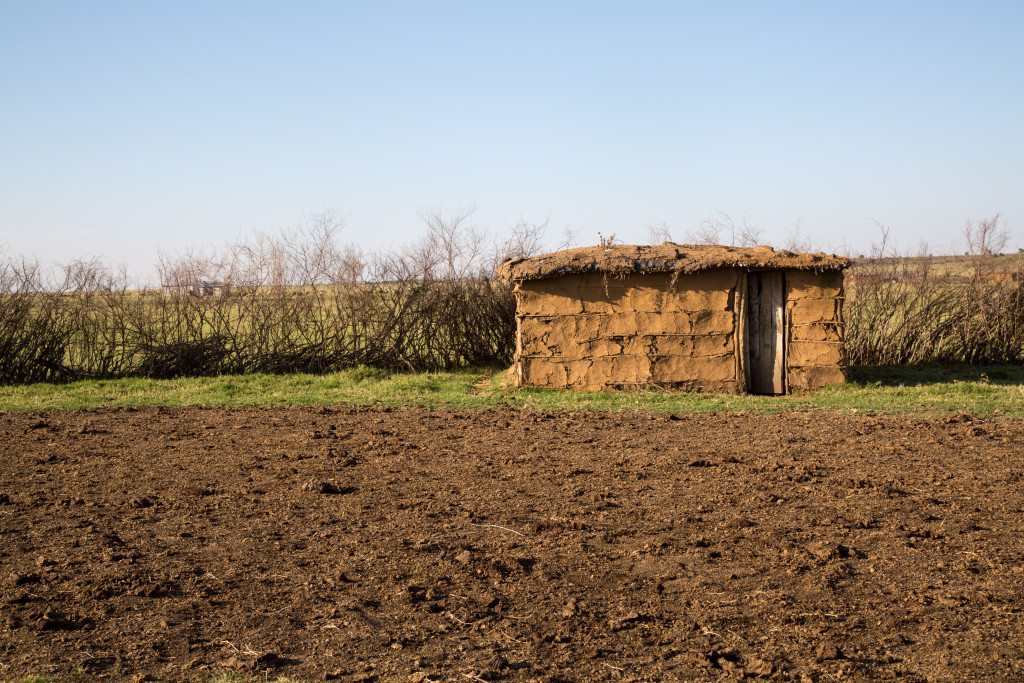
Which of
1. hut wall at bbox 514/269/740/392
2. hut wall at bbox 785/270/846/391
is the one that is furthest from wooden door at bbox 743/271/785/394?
hut wall at bbox 514/269/740/392

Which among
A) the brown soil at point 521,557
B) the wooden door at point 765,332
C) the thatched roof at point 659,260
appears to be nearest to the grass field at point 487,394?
the wooden door at point 765,332

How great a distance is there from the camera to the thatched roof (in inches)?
538

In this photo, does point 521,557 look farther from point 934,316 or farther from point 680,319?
point 934,316

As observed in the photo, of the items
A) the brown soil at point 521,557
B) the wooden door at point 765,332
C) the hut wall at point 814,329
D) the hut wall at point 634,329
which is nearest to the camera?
the brown soil at point 521,557

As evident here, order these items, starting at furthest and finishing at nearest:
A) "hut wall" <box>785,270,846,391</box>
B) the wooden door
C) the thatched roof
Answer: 1. the wooden door
2. "hut wall" <box>785,270,846,391</box>
3. the thatched roof

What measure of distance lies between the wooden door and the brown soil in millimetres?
3391

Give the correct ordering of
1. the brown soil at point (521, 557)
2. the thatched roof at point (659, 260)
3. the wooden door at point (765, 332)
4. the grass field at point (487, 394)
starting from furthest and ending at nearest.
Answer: the wooden door at point (765, 332) → the thatched roof at point (659, 260) → the grass field at point (487, 394) → the brown soil at point (521, 557)

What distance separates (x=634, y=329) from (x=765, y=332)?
1943mm

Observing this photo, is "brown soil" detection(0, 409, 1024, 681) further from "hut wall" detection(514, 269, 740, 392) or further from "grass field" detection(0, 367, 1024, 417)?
"hut wall" detection(514, 269, 740, 392)

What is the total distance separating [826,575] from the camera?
5.96 metres

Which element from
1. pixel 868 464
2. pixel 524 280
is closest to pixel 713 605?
pixel 868 464

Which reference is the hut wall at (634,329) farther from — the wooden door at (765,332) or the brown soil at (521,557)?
the brown soil at (521,557)

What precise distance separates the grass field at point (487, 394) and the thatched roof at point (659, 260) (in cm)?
177

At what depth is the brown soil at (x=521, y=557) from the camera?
15.9ft
